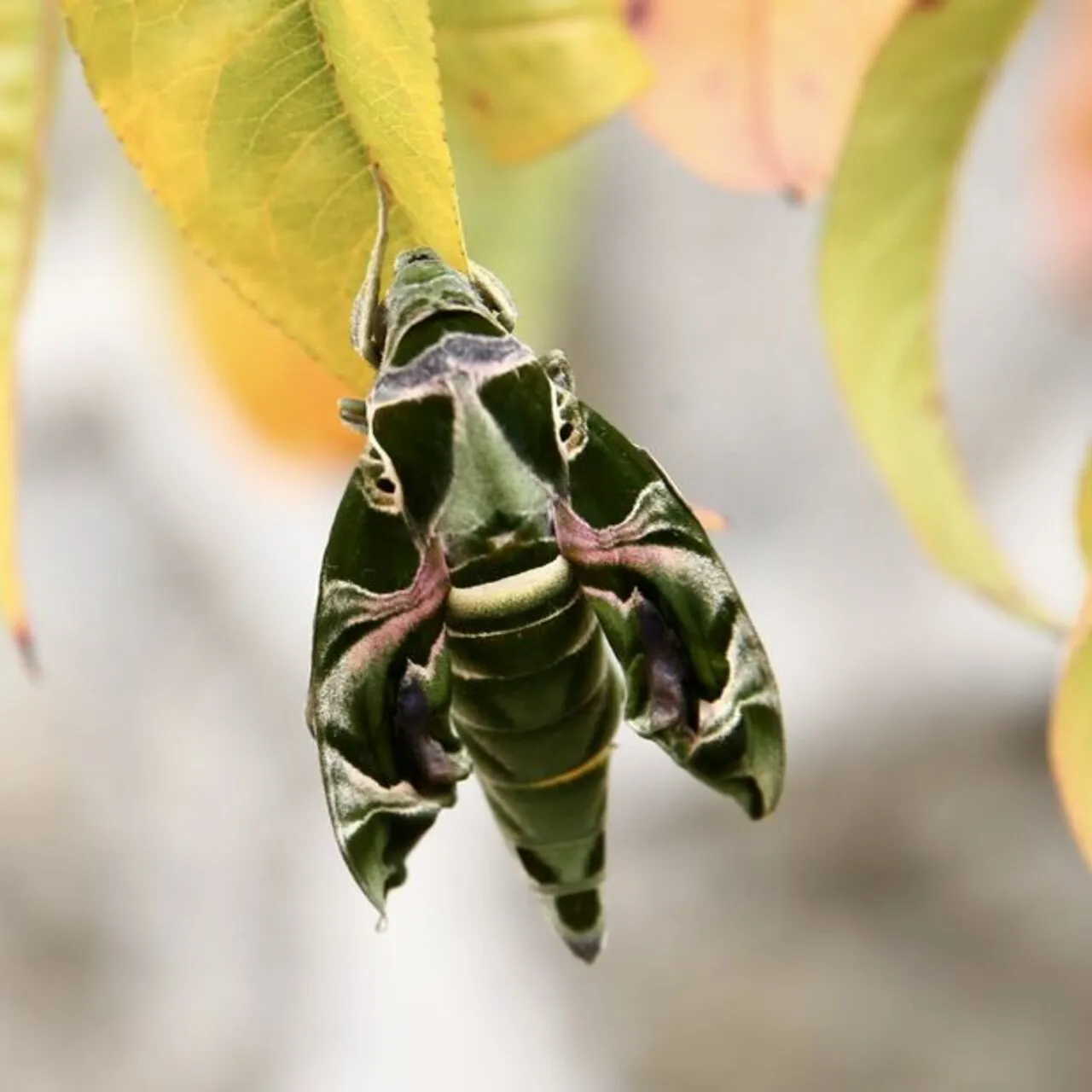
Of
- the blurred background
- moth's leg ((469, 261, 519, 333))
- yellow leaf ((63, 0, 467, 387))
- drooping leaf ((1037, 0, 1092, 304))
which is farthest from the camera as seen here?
the blurred background

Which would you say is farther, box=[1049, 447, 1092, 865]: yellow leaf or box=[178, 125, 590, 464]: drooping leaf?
box=[178, 125, 590, 464]: drooping leaf

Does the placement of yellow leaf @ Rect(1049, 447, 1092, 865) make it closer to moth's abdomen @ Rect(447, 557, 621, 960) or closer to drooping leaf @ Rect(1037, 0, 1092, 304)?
moth's abdomen @ Rect(447, 557, 621, 960)

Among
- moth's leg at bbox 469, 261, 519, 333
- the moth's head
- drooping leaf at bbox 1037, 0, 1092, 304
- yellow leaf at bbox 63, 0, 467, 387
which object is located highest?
yellow leaf at bbox 63, 0, 467, 387

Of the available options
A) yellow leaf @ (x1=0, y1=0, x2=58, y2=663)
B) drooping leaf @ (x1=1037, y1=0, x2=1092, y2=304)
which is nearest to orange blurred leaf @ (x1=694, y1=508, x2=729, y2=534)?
yellow leaf @ (x1=0, y1=0, x2=58, y2=663)

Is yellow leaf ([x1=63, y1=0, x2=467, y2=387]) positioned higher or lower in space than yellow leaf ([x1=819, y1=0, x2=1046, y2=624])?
higher

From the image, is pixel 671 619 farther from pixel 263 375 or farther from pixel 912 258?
pixel 263 375
